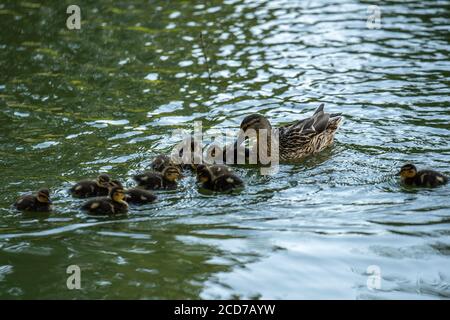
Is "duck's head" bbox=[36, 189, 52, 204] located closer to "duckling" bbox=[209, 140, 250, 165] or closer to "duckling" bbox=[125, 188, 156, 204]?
"duckling" bbox=[125, 188, 156, 204]

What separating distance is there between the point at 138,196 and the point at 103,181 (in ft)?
1.16

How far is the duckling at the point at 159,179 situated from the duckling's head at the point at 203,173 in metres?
0.19

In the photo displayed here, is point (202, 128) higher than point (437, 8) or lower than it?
lower

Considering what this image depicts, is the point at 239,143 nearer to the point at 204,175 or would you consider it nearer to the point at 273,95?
the point at 204,175

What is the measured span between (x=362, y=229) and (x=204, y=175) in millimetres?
1518

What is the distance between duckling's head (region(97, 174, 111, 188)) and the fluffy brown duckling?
2.54 ft

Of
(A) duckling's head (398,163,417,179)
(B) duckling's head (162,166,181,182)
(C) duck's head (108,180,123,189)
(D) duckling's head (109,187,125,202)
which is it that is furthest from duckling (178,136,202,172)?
(A) duckling's head (398,163,417,179)

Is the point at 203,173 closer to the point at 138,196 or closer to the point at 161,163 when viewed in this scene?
the point at 161,163

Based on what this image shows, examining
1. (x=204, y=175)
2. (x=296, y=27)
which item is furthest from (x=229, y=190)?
(x=296, y=27)

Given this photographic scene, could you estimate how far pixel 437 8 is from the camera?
1131 centimetres

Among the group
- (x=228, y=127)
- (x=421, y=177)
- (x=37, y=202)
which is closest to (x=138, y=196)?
(x=37, y=202)

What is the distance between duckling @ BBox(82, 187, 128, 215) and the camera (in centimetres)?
612

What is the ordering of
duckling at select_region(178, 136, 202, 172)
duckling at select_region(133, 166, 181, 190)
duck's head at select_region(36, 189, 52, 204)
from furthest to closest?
duckling at select_region(178, 136, 202, 172) → duckling at select_region(133, 166, 181, 190) → duck's head at select_region(36, 189, 52, 204)

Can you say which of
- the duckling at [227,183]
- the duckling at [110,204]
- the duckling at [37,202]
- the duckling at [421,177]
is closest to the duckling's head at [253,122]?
the duckling at [227,183]
